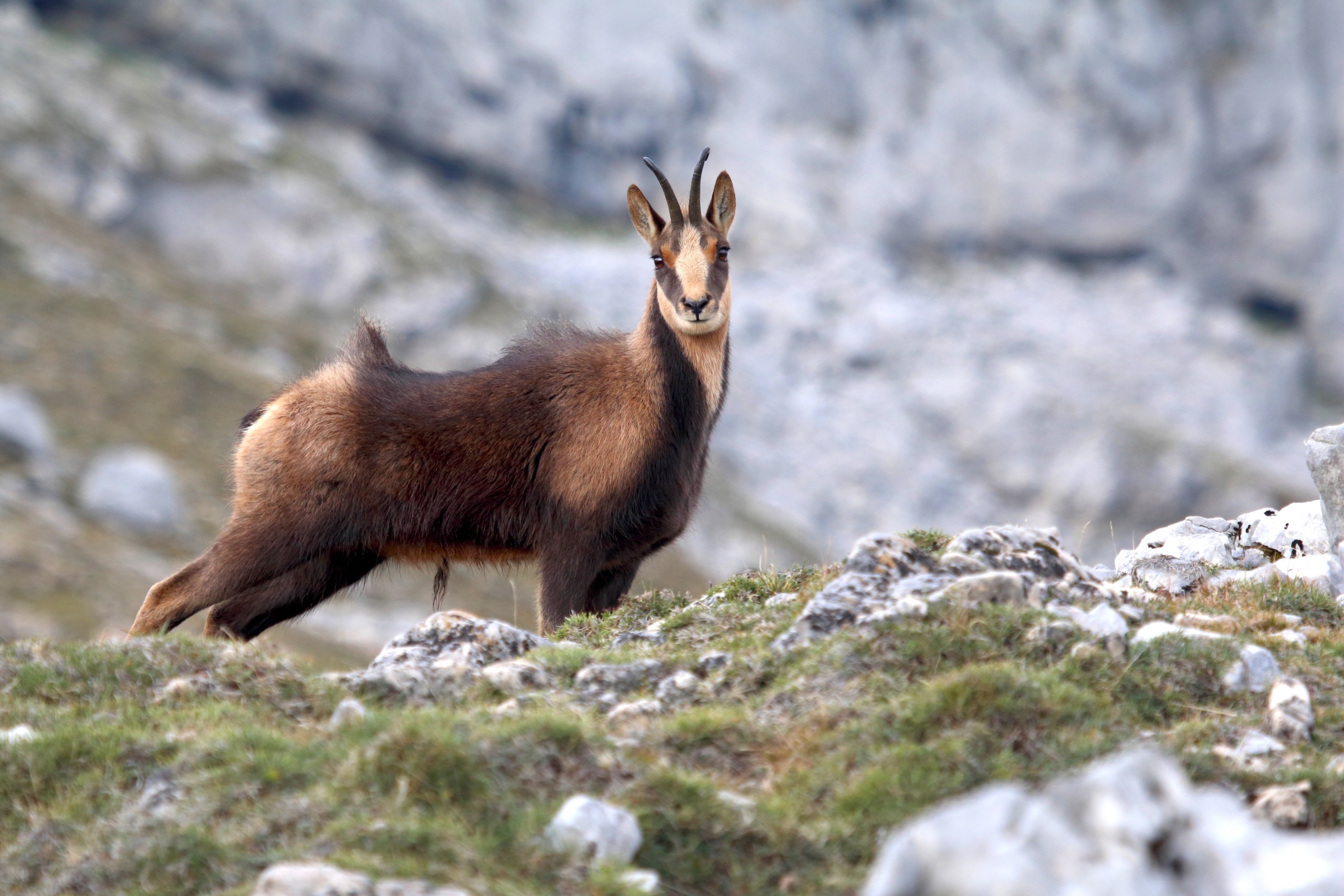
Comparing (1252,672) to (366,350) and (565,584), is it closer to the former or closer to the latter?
(565,584)

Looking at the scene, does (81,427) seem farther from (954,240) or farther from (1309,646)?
(954,240)

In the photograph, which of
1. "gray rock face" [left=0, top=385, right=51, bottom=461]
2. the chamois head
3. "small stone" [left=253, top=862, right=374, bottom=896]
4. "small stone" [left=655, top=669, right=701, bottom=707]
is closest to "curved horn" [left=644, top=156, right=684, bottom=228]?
the chamois head

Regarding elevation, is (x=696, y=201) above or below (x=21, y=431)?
below

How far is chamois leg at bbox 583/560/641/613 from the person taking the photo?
1081 cm

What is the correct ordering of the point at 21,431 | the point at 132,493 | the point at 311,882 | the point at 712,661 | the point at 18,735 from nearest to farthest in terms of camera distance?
the point at 311,882, the point at 18,735, the point at 712,661, the point at 132,493, the point at 21,431

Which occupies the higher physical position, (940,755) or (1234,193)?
(1234,193)

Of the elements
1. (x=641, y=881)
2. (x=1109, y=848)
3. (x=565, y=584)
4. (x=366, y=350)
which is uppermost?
(x=366, y=350)

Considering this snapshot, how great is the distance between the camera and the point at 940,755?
5703mm

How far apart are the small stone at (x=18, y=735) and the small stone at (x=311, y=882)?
243cm

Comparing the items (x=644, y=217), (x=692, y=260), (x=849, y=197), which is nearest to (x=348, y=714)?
(x=692, y=260)

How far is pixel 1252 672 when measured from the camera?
693 centimetres

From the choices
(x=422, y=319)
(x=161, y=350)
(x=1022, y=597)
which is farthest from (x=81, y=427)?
(x=1022, y=597)

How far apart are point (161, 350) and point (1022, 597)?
2787 inches

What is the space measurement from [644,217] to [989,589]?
19.5 ft
